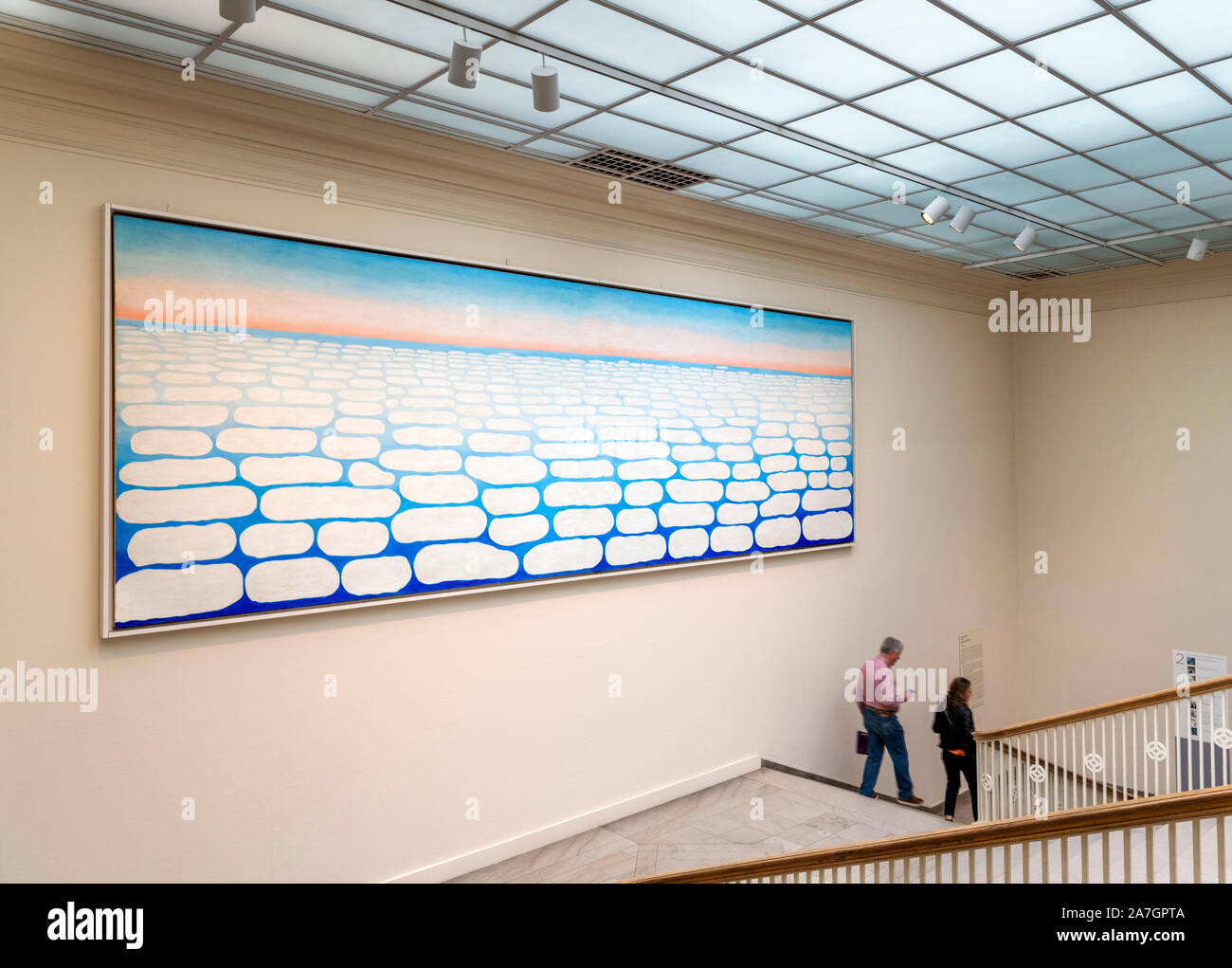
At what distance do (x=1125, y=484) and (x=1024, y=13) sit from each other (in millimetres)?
7242

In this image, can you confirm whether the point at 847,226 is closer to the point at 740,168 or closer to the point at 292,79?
the point at 740,168

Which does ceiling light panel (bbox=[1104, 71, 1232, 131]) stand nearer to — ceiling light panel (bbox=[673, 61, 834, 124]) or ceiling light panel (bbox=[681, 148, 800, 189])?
ceiling light panel (bbox=[673, 61, 834, 124])

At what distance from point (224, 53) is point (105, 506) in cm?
235

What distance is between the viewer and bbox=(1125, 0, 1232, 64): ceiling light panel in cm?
394

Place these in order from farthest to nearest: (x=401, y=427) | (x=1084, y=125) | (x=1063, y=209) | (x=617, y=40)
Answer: (x=1063, y=209) → (x=1084, y=125) → (x=401, y=427) → (x=617, y=40)

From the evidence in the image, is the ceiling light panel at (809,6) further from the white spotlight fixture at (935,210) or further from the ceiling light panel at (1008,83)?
the white spotlight fixture at (935,210)

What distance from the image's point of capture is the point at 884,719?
761 cm

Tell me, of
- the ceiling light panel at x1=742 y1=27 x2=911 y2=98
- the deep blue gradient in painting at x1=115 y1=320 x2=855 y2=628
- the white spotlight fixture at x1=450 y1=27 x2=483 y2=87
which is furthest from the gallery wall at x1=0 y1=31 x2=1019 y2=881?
the ceiling light panel at x1=742 y1=27 x2=911 y2=98

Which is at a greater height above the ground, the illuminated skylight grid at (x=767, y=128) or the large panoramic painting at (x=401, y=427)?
the illuminated skylight grid at (x=767, y=128)

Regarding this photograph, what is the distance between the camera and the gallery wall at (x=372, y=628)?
4113 millimetres

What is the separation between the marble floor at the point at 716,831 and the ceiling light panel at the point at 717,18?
4.98m

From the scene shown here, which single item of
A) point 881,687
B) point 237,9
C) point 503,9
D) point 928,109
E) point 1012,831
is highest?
point 928,109

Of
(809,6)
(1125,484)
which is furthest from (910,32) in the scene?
(1125,484)

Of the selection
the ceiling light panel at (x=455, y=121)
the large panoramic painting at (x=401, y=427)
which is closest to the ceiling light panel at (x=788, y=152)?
the large panoramic painting at (x=401, y=427)
